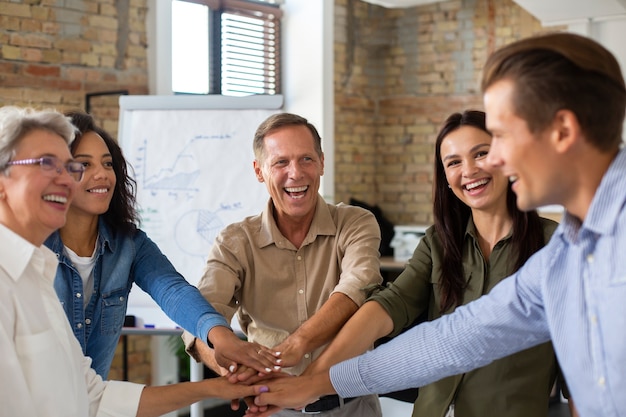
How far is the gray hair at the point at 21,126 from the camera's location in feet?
5.90

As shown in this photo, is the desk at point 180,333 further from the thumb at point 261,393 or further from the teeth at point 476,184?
the teeth at point 476,184

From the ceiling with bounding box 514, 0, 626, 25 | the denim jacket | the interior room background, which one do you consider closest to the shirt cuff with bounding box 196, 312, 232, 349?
the denim jacket

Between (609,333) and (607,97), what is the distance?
433mm

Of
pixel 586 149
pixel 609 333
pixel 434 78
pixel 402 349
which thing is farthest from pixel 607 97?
pixel 434 78

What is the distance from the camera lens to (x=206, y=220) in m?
4.25

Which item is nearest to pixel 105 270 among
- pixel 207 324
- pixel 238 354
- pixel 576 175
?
pixel 207 324

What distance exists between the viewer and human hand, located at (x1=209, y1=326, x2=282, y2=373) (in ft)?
7.59

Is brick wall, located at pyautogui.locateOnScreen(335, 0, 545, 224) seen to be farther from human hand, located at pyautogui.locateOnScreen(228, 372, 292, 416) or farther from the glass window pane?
human hand, located at pyautogui.locateOnScreen(228, 372, 292, 416)

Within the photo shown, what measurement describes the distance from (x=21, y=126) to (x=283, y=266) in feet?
3.27

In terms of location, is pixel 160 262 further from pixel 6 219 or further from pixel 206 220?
pixel 206 220

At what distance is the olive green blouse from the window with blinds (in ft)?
14.0

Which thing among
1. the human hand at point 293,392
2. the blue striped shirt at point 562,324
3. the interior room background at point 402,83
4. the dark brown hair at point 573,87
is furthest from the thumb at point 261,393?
the interior room background at point 402,83

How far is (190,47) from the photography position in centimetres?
638

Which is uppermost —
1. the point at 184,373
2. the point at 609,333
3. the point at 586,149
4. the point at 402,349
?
the point at 586,149
